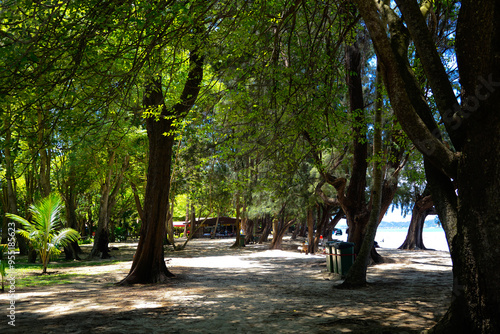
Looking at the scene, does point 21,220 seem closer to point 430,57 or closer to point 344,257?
point 344,257

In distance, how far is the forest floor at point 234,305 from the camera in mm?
5547

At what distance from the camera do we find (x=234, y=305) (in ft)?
24.1

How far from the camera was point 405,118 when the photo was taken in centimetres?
466

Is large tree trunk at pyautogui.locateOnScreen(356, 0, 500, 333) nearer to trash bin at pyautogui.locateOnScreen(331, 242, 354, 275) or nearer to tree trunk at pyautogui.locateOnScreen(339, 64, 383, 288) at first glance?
tree trunk at pyautogui.locateOnScreen(339, 64, 383, 288)

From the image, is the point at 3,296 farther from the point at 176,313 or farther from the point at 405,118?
the point at 405,118

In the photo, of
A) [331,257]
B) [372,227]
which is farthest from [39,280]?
[372,227]

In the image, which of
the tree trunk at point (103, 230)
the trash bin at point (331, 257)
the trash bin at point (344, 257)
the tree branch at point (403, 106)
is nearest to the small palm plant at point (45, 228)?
the tree trunk at point (103, 230)

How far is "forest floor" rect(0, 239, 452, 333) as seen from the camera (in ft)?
18.2

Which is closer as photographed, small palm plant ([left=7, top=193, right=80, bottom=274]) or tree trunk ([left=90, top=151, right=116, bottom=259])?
small palm plant ([left=7, top=193, right=80, bottom=274])

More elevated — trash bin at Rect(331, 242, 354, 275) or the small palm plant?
the small palm plant

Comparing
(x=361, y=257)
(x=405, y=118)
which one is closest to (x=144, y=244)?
(x=361, y=257)
